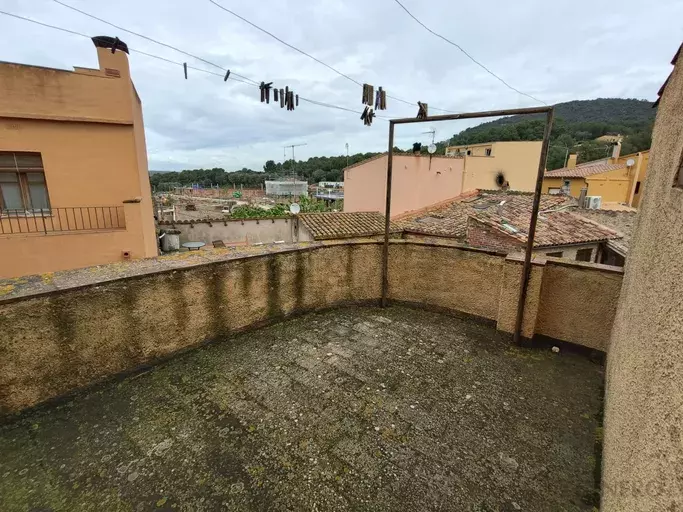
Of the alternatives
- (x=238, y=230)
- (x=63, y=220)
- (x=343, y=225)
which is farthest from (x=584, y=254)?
(x=238, y=230)

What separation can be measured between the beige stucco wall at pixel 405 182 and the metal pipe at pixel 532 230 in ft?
39.0

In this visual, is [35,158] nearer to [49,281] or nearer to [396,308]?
[49,281]

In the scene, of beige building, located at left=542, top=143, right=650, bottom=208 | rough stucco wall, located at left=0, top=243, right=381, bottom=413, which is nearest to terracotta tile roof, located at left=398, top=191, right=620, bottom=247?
rough stucco wall, located at left=0, top=243, right=381, bottom=413

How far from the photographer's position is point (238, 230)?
57.9 feet

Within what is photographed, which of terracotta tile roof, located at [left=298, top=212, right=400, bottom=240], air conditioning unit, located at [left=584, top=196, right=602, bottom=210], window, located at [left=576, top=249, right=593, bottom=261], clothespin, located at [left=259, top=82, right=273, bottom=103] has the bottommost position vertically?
window, located at [left=576, top=249, right=593, bottom=261]

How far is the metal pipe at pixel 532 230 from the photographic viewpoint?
132 inches

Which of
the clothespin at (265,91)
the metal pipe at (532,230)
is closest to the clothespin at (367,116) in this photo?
the clothespin at (265,91)

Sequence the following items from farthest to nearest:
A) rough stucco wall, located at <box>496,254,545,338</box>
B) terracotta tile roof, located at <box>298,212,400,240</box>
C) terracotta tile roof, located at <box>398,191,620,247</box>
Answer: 1. terracotta tile roof, located at <box>298,212,400,240</box>
2. terracotta tile roof, located at <box>398,191,620,247</box>
3. rough stucco wall, located at <box>496,254,545,338</box>

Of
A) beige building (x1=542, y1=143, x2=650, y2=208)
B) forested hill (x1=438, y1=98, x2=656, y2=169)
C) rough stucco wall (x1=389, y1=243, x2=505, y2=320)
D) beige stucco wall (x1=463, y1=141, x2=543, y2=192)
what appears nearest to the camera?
rough stucco wall (x1=389, y1=243, x2=505, y2=320)

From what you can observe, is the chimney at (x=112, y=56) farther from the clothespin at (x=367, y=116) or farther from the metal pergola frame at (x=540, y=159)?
the metal pergola frame at (x=540, y=159)

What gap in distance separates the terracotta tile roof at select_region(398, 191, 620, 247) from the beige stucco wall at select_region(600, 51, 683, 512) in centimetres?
756

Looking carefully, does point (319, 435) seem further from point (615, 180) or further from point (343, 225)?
point (615, 180)

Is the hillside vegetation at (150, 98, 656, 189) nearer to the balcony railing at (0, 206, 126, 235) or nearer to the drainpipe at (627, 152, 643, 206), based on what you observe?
the drainpipe at (627, 152, 643, 206)

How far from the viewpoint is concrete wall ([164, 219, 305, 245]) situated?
16.2m
